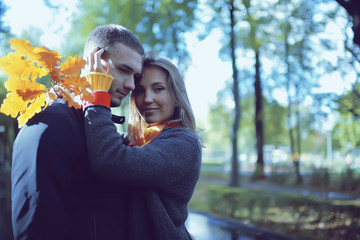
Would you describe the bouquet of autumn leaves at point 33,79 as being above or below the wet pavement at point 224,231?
above

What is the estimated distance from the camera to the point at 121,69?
6.24 ft

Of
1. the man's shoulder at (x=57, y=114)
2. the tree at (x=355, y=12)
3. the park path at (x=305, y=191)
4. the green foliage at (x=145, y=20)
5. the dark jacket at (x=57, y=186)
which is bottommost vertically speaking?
the park path at (x=305, y=191)

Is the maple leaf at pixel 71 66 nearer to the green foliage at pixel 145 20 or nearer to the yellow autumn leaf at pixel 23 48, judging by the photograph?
the yellow autumn leaf at pixel 23 48

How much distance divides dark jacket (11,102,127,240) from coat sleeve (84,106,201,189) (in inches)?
2.6

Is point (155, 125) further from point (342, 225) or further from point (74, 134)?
point (342, 225)

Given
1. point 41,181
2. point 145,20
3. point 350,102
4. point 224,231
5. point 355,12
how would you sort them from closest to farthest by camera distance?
point 41,181 → point 355,12 → point 350,102 → point 224,231 → point 145,20

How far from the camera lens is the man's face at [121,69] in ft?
6.08

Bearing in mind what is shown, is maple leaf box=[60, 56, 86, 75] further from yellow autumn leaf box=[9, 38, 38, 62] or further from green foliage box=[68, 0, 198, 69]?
green foliage box=[68, 0, 198, 69]

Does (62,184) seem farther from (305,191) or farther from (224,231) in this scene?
(305,191)

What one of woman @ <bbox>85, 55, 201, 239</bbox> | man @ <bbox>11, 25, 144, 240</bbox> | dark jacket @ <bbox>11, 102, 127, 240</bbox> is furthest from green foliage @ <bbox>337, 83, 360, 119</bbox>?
dark jacket @ <bbox>11, 102, 127, 240</bbox>

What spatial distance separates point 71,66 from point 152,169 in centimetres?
65

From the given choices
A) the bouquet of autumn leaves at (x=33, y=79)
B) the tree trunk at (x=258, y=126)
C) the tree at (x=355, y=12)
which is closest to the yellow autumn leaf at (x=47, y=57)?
the bouquet of autumn leaves at (x=33, y=79)

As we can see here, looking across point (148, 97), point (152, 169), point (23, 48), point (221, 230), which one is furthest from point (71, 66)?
point (221, 230)

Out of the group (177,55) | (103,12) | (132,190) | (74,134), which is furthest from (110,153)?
(177,55)
